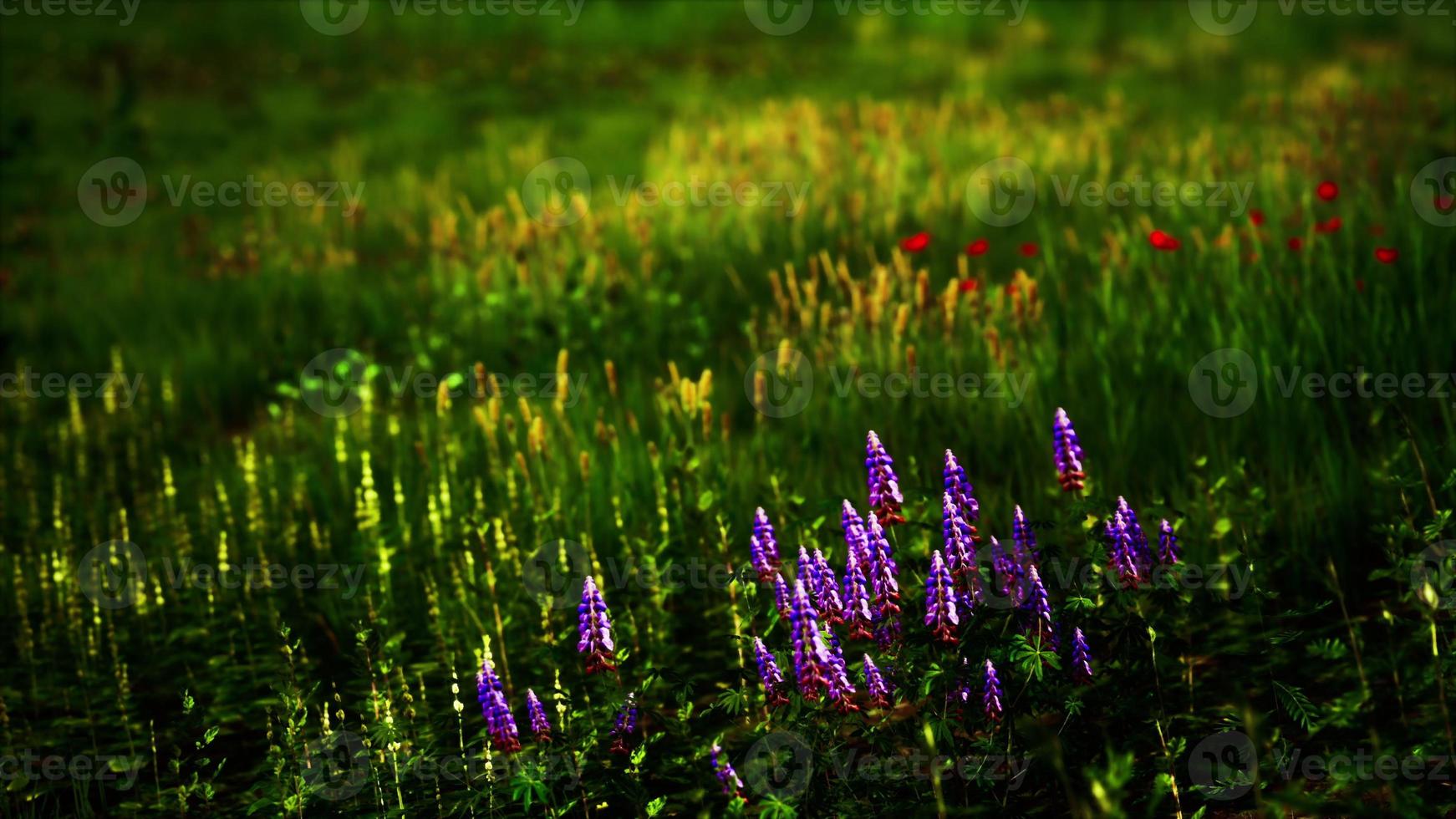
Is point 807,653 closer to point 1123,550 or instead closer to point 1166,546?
point 1123,550

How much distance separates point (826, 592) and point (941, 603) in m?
0.24

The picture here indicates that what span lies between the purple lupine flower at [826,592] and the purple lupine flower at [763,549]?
17cm

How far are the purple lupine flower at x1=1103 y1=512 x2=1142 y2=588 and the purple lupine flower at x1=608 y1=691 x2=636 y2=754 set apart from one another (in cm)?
107

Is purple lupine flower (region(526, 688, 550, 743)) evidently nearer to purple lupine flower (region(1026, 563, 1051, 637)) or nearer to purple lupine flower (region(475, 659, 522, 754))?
purple lupine flower (region(475, 659, 522, 754))

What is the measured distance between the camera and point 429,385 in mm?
5977

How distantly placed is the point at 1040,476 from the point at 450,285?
4.49m

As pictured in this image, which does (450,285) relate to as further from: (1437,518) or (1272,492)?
(1437,518)

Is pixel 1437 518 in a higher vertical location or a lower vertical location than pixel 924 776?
higher

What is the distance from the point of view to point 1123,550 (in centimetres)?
244

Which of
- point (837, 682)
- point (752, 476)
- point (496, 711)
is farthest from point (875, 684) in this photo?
point (752, 476)

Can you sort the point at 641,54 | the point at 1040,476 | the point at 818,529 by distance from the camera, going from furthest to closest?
→ the point at 641,54
the point at 1040,476
the point at 818,529

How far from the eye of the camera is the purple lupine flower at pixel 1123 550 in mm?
2426

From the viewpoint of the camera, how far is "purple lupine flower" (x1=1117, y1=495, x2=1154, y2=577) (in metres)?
2.44

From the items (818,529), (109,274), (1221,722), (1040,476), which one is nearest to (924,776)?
(1221,722)
